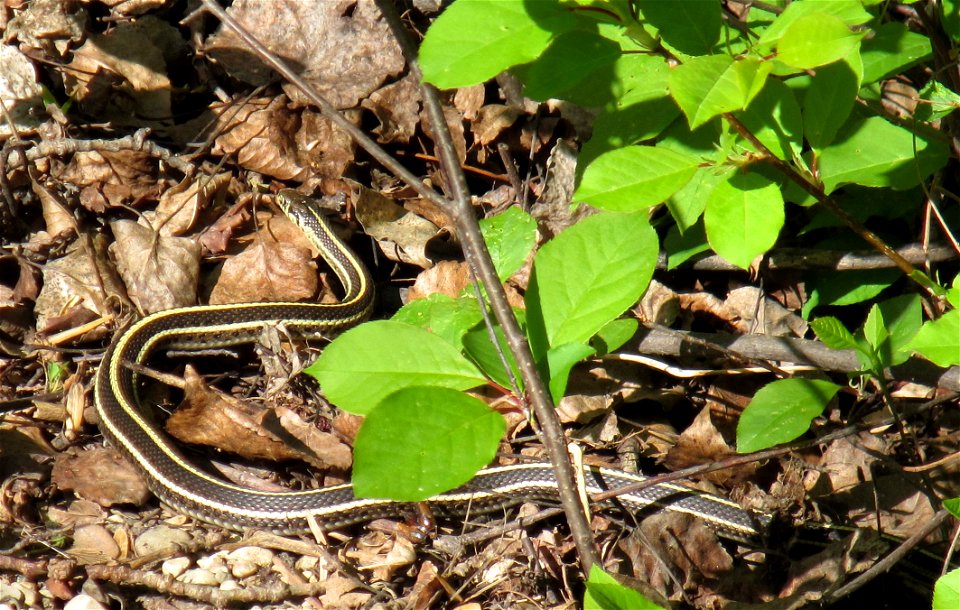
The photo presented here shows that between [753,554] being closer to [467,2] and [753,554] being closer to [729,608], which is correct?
[729,608]

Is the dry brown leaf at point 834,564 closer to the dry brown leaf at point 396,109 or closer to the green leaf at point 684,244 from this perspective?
the green leaf at point 684,244

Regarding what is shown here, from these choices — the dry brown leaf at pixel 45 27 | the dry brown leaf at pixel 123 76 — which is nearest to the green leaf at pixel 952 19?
the dry brown leaf at pixel 123 76

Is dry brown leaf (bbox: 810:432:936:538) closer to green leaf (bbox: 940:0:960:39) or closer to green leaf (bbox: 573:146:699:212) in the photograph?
green leaf (bbox: 940:0:960:39)

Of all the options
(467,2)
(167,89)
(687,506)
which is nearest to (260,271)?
(167,89)

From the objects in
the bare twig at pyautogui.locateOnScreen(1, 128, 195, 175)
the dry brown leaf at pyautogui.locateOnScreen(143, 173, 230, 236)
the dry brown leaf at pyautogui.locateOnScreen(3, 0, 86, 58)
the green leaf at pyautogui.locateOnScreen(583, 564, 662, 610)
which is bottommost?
the dry brown leaf at pyautogui.locateOnScreen(143, 173, 230, 236)

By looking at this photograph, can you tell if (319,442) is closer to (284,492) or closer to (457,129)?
(284,492)

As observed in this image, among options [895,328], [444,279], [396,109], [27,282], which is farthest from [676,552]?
[27,282]

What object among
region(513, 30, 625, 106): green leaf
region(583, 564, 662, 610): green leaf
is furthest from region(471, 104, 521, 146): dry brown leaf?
region(583, 564, 662, 610): green leaf
